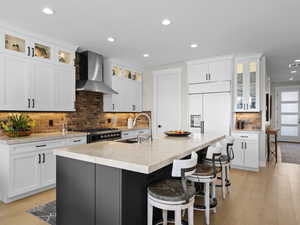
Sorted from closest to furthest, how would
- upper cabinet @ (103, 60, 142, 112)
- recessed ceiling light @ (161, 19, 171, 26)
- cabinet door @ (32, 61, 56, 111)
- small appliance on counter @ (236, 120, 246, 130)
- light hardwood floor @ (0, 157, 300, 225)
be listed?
light hardwood floor @ (0, 157, 300, 225) < recessed ceiling light @ (161, 19, 171, 26) < cabinet door @ (32, 61, 56, 111) < small appliance on counter @ (236, 120, 246, 130) < upper cabinet @ (103, 60, 142, 112)

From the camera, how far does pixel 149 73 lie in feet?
19.9

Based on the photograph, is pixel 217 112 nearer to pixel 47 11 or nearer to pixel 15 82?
pixel 47 11

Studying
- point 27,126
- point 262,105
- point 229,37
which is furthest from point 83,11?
point 262,105

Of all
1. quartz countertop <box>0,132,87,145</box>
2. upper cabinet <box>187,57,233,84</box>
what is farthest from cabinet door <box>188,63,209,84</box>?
quartz countertop <box>0,132,87,145</box>

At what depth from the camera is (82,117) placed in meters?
4.55

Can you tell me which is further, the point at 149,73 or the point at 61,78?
the point at 149,73

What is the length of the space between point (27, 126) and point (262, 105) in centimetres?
507

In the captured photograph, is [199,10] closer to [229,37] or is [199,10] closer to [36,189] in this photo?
[229,37]

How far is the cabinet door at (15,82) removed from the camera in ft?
9.88

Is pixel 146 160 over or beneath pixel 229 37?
beneath

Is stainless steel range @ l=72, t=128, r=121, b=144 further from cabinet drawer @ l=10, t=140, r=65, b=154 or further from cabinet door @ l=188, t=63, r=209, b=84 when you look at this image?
cabinet door @ l=188, t=63, r=209, b=84

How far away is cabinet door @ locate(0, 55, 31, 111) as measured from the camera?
3012 millimetres

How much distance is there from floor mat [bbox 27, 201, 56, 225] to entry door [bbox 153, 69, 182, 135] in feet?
11.6

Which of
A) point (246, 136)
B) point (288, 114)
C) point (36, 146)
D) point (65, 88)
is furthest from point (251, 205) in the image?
point (288, 114)
